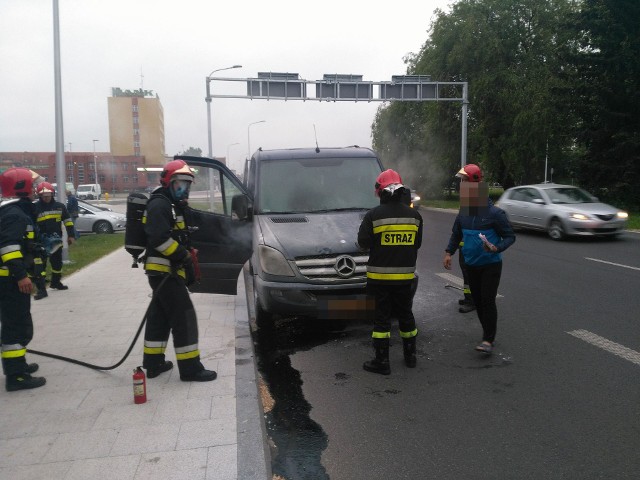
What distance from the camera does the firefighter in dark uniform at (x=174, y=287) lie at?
4.48 metres

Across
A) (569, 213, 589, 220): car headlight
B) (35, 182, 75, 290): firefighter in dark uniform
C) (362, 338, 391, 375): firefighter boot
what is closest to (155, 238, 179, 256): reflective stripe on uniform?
(362, 338, 391, 375): firefighter boot

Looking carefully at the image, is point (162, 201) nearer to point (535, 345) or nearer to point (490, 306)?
point (490, 306)

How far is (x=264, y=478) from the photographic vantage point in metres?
3.11

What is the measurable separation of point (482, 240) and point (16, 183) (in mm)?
4287

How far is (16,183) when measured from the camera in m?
4.62

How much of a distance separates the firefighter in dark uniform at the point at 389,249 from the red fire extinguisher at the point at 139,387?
2.05 m

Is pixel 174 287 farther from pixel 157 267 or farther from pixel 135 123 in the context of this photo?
pixel 135 123

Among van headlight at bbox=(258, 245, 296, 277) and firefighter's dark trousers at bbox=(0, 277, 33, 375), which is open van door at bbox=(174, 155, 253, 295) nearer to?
van headlight at bbox=(258, 245, 296, 277)

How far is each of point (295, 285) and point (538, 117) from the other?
25.7m

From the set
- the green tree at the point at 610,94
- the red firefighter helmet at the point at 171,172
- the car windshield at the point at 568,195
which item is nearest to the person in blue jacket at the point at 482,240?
the red firefighter helmet at the point at 171,172

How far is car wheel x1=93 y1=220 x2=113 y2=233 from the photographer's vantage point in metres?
20.6

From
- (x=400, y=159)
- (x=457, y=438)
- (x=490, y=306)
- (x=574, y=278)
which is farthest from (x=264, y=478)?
(x=400, y=159)

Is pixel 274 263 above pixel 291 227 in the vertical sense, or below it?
below

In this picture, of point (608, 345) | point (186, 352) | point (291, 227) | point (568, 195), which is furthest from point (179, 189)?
point (568, 195)
